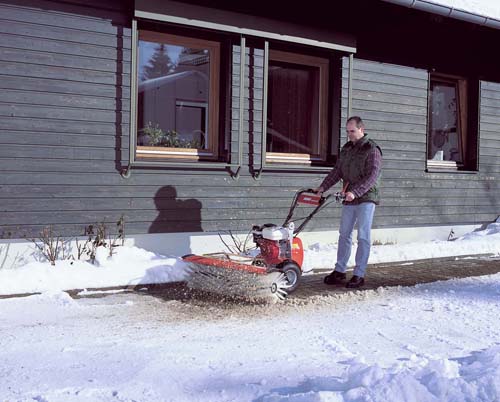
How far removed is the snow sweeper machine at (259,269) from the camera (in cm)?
528

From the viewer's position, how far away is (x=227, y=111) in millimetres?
8180

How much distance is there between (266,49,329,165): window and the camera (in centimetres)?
900

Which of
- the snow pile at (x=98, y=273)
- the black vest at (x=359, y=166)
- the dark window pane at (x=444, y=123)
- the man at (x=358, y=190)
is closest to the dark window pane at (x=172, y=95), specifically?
the snow pile at (x=98, y=273)

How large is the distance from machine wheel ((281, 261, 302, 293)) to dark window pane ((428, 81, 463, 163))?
5980 mm

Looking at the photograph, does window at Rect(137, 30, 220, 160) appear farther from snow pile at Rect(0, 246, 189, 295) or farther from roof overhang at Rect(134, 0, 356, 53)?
snow pile at Rect(0, 246, 189, 295)

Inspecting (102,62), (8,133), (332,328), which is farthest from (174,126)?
(332,328)

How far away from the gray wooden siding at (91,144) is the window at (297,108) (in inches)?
19.1

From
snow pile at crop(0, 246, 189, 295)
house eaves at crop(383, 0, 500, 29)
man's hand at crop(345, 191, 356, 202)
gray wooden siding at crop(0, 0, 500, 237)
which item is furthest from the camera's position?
house eaves at crop(383, 0, 500, 29)

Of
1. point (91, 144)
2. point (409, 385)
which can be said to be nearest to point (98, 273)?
point (91, 144)

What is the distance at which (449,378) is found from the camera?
3180mm

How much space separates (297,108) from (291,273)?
4.17 meters

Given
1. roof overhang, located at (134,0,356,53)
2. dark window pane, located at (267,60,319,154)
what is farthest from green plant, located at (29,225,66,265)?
dark window pane, located at (267,60,319,154)

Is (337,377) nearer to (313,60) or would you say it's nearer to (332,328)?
(332,328)

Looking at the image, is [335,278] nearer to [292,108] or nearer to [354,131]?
[354,131]
